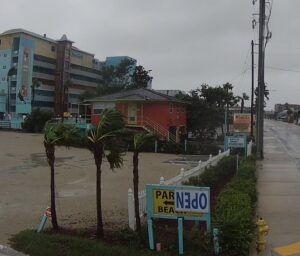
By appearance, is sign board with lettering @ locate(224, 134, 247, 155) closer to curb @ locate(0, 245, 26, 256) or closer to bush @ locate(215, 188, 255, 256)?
bush @ locate(215, 188, 255, 256)

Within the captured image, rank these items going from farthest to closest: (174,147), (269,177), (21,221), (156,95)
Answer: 1. (156,95)
2. (174,147)
3. (269,177)
4. (21,221)

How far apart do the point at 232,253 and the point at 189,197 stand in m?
1.17

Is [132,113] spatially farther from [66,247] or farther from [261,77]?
[66,247]

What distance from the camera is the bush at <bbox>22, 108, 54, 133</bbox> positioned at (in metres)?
66.9

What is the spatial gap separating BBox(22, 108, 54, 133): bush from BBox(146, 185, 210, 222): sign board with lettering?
59.1 meters

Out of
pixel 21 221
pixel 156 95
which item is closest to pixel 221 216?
pixel 21 221

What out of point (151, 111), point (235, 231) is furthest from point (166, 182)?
point (151, 111)

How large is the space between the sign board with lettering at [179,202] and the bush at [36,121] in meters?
59.1

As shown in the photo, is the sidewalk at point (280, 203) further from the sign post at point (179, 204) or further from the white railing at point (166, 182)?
the white railing at point (166, 182)

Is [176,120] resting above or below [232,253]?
above

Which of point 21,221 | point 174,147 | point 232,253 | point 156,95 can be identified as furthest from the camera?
point 156,95

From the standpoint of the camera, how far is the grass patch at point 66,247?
8.12 meters

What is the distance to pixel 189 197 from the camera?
8461mm

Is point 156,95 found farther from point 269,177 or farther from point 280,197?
point 280,197
